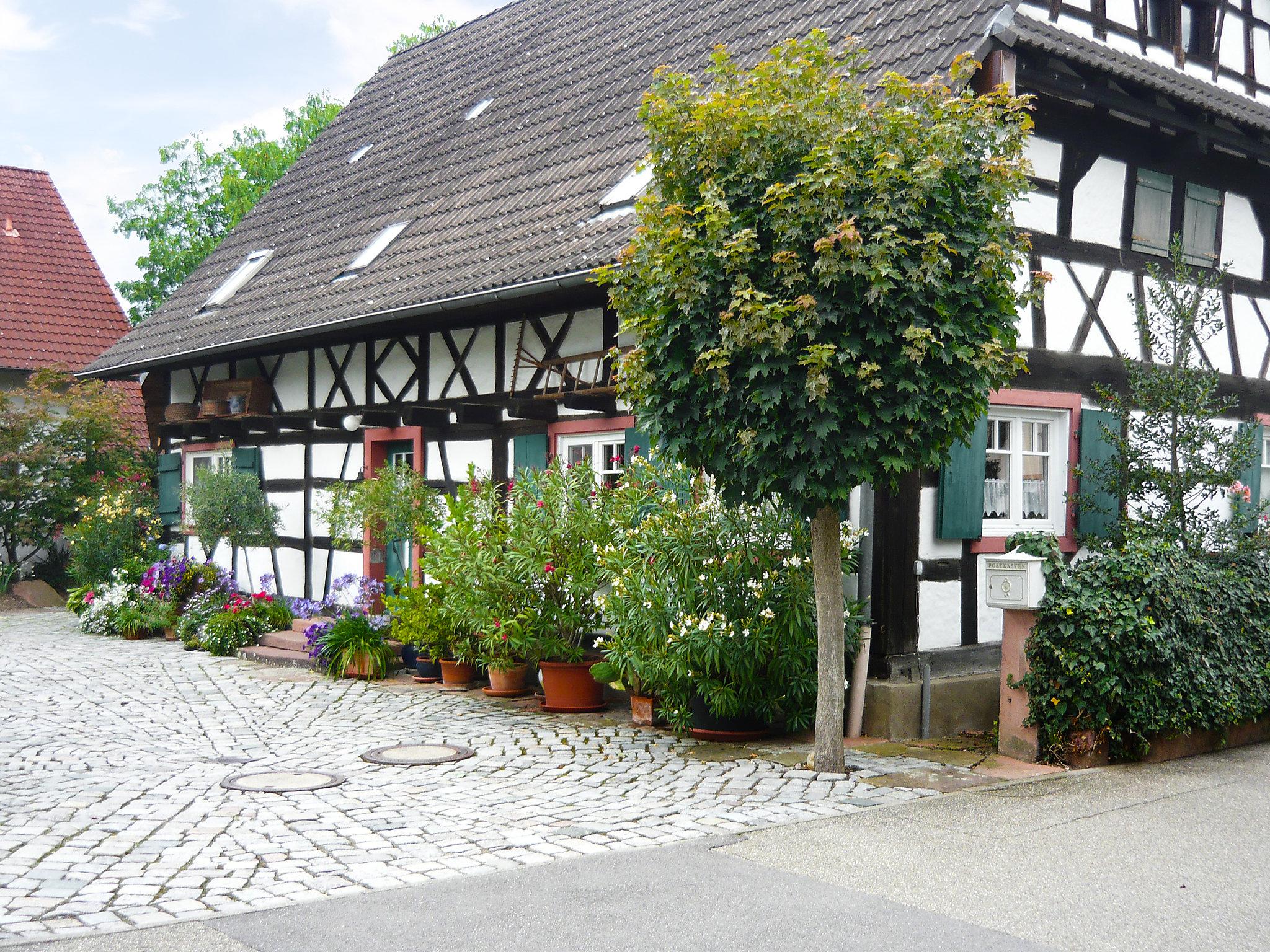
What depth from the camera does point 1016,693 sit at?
7.94 m

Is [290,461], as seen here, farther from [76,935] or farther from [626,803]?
[76,935]

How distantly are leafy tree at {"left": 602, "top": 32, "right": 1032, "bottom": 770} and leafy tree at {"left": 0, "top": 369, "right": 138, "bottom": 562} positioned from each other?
14028mm

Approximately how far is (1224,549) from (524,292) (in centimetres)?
581

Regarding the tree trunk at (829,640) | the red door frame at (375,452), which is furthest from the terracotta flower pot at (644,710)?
the red door frame at (375,452)

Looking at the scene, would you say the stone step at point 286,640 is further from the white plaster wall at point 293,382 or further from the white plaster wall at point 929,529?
the white plaster wall at point 929,529

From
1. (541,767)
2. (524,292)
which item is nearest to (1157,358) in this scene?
(524,292)

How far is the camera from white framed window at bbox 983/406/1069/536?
936 cm

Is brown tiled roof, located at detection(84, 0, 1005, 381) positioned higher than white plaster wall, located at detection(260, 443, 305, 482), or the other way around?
brown tiled roof, located at detection(84, 0, 1005, 381)

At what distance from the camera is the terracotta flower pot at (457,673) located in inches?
417

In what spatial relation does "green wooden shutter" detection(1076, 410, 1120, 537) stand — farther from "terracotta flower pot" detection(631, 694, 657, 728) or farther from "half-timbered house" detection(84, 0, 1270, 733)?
"terracotta flower pot" detection(631, 694, 657, 728)

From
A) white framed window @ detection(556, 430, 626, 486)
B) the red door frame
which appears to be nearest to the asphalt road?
white framed window @ detection(556, 430, 626, 486)

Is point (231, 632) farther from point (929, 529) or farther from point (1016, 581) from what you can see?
point (1016, 581)

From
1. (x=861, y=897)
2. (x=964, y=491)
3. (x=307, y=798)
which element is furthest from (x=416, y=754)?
(x=964, y=491)

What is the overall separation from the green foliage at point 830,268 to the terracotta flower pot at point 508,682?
369 centimetres
